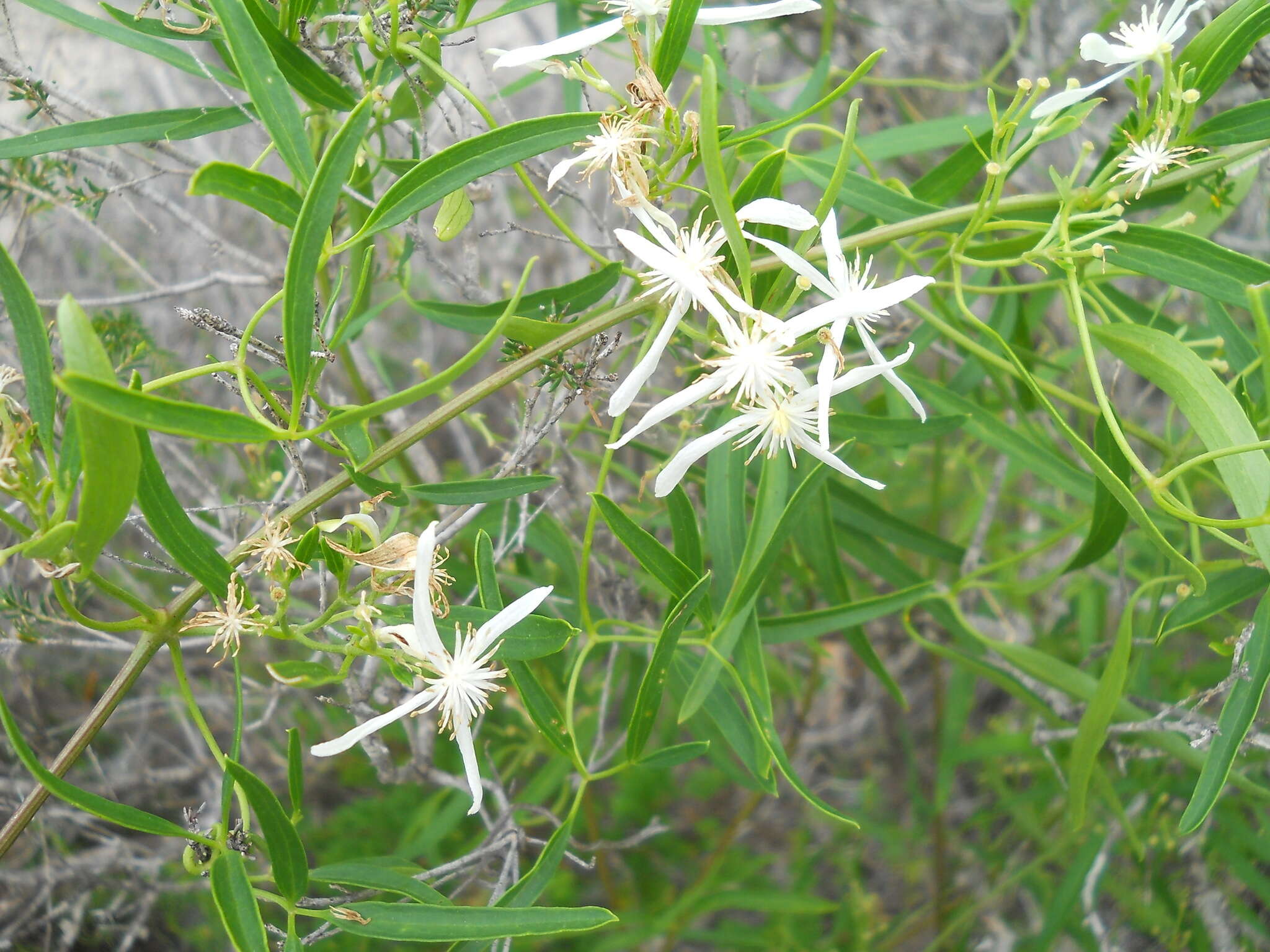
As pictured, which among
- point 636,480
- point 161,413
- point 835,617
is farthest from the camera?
point 636,480

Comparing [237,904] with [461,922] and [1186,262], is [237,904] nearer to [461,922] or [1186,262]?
[461,922]

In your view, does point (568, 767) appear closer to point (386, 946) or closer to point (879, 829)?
point (386, 946)

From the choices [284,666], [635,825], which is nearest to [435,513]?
[284,666]

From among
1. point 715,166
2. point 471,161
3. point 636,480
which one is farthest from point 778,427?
point 636,480

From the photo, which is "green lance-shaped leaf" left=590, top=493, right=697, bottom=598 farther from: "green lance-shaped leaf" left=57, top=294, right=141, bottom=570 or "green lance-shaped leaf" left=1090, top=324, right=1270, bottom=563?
"green lance-shaped leaf" left=1090, top=324, right=1270, bottom=563

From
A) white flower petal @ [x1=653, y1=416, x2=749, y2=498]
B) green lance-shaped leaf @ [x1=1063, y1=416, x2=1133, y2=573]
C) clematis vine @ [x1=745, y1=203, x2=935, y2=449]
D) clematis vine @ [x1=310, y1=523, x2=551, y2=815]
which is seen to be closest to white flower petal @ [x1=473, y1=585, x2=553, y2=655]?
clematis vine @ [x1=310, y1=523, x2=551, y2=815]

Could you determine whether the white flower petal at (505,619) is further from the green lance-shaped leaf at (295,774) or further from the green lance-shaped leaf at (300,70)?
the green lance-shaped leaf at (300,70)

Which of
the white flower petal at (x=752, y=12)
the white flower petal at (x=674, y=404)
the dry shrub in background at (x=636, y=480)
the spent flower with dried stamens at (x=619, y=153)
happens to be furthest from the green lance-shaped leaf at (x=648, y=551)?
the white flower petal at (x=752, y=12)
